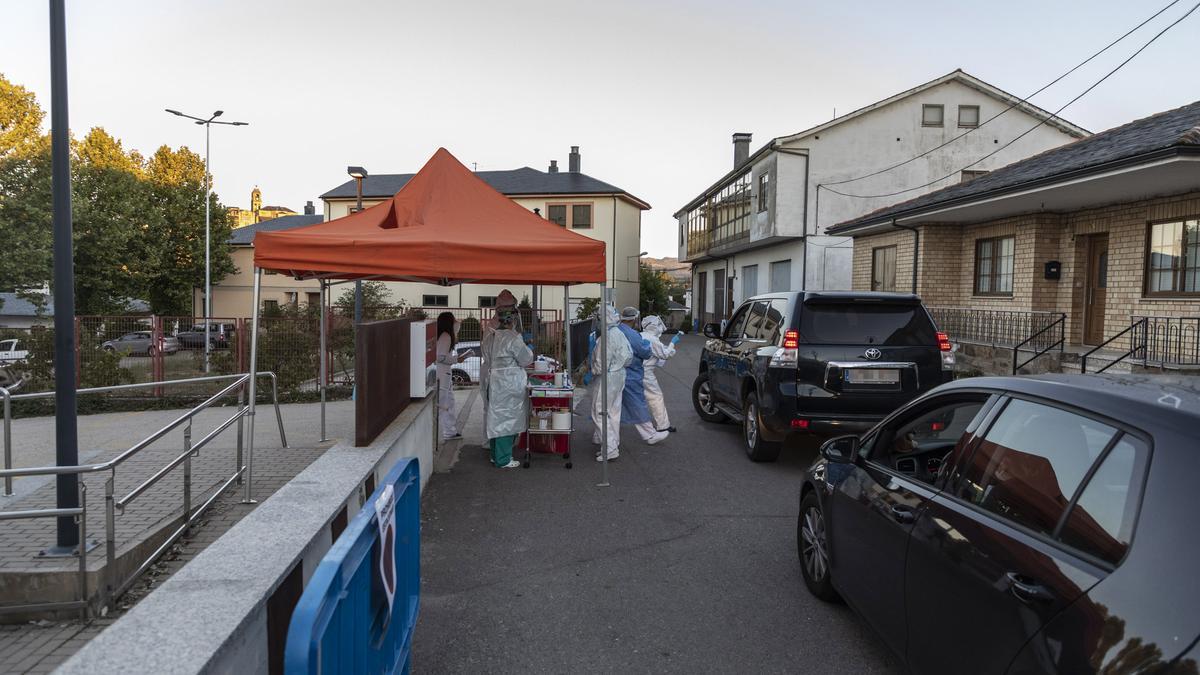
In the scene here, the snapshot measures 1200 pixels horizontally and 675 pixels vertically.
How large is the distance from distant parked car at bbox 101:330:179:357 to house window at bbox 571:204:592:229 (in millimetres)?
30651

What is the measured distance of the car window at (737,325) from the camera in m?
9.24

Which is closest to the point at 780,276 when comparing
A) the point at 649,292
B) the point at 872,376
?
the point at 649,292

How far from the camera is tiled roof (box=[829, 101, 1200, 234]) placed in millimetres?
10102

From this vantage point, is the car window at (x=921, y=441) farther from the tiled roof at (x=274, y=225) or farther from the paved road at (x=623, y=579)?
the tiled roof at (x=274, y=225)

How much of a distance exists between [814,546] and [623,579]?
120 cm

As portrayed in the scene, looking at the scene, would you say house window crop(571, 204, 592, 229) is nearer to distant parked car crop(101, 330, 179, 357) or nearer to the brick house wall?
the brick house wall

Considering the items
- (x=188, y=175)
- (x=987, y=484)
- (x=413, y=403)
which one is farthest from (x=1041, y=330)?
(x=188, y=175)

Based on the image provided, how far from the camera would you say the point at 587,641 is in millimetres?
3871

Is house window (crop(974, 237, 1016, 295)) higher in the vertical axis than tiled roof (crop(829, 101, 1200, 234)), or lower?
lower

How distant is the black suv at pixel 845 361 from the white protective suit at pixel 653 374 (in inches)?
62.1

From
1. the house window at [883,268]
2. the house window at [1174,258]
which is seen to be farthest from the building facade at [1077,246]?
the house window at [883,268]

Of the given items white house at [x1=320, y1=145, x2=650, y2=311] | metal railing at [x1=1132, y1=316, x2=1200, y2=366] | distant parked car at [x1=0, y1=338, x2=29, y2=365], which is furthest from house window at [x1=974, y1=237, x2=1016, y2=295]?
white house at [x1=320, y1=145, x2=650, y2=311]

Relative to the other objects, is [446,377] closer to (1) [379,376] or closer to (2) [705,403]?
(1) [379,376]

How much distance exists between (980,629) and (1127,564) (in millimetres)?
643
